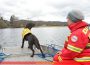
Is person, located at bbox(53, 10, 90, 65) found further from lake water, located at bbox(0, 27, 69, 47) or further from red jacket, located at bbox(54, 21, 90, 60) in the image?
lake water, located at bbox(0, 27, 69, 47)

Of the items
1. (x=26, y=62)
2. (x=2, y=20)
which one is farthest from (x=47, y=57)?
(x=2, y=20)

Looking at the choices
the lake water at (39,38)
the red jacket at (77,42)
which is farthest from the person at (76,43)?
the lake water at (39,38)

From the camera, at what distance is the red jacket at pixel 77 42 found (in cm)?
403

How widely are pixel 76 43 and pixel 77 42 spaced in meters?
0.02

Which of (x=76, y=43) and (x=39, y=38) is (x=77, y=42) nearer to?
(x=76, y=43)

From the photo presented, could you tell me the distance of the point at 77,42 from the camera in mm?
4031

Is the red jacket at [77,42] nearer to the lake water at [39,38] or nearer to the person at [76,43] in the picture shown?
the person at [76,43]

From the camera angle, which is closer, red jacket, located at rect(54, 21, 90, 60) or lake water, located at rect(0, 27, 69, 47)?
red jacket, located at rect(54, 21, 90, 60)

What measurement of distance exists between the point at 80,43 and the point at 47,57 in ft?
26.0

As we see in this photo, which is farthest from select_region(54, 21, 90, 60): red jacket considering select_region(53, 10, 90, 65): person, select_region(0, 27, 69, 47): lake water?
select_region(0, 27, 69, 47): lake water

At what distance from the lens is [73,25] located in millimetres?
4191

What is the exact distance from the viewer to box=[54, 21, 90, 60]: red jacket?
159 inches

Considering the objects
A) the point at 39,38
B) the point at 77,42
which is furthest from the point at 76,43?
the point at 39,38

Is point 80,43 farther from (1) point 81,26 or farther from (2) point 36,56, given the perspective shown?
(2) point 36,56
